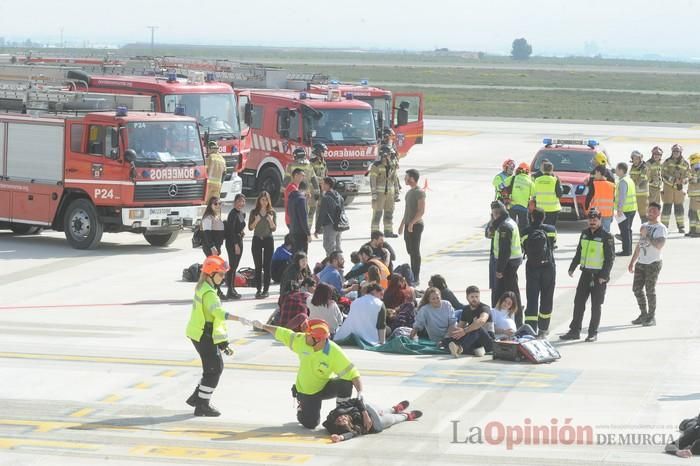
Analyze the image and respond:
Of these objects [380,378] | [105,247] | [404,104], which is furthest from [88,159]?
[404,104]

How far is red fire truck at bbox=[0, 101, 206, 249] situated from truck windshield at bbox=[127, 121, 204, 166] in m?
0.02

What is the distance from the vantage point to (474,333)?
16.6 m

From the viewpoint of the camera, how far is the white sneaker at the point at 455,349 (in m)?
16.4

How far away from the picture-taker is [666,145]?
2114 inches

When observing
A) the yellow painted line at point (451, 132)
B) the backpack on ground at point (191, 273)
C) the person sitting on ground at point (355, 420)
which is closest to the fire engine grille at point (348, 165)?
the backpack on ground at point (191, 273)

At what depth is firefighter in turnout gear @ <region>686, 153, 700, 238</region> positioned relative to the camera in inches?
1072

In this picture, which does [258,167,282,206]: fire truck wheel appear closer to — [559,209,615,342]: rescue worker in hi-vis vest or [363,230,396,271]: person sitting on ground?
[363,230,396,271]: person sitting on ground

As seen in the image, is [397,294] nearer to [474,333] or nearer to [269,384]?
[474,333]

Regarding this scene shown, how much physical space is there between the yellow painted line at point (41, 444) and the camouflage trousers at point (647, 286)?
344 inches

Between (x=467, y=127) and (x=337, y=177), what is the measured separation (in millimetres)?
32622

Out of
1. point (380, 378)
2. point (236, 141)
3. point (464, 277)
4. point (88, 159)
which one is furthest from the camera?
point (236, 141)

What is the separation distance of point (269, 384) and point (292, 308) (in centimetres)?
251

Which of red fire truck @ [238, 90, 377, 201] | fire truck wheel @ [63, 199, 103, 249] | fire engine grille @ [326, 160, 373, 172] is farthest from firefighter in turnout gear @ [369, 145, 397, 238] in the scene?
fire truck wheel @ [63, 199, 103, 249]

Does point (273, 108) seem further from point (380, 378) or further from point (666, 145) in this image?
point (666, 145)
